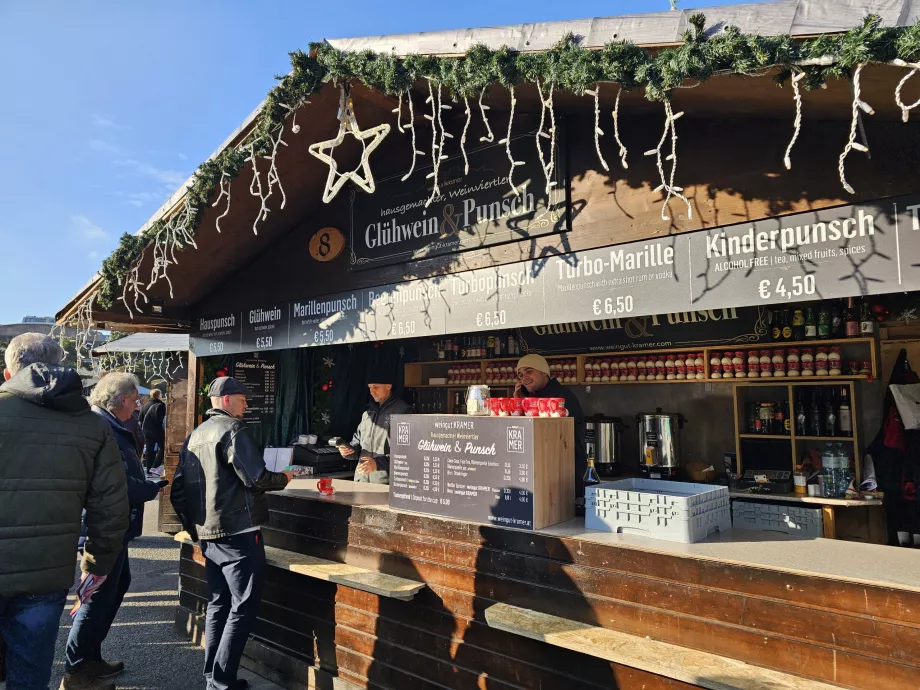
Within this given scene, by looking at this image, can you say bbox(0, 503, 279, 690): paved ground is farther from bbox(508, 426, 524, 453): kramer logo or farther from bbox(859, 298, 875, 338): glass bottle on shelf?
bbox(859, 298, 875, 338): glass bottle on shelf

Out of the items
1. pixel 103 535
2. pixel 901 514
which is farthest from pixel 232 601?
pixel 901 514

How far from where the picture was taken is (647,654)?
2.22 metres

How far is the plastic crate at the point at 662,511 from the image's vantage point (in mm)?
2441

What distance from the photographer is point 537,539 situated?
2.70 metres

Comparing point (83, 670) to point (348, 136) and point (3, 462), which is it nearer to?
point (3, 462)

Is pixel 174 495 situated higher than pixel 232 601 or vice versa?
pixel 174 495

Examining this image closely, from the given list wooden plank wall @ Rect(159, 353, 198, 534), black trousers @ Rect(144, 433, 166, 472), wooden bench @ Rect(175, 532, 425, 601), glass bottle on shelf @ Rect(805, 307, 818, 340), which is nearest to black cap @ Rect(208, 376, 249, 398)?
wooden bench @ Rect(175, 532, 425, 601)

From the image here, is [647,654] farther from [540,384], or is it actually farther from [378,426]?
[378,426]

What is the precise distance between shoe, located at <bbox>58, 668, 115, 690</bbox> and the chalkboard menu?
304 cm

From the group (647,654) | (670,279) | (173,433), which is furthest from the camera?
(173,433)

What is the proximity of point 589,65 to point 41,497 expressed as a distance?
2.99m

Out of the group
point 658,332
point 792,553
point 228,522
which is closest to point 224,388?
point 228,522

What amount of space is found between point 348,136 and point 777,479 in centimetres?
443

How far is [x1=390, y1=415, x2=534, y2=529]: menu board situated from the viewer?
9.09 ft
